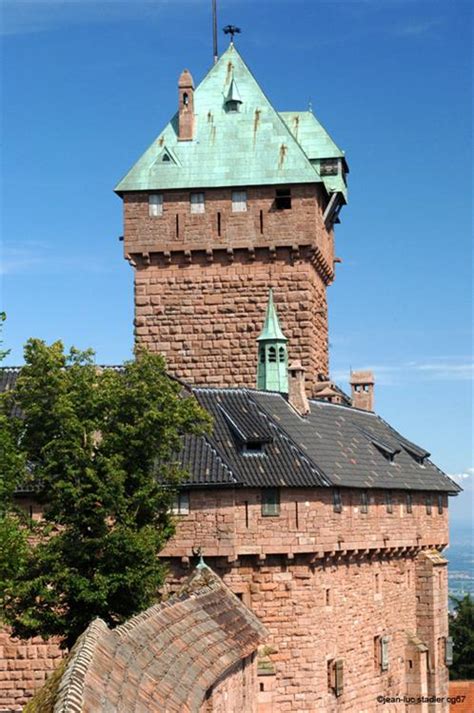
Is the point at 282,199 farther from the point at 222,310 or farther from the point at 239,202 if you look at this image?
the point at 222,310

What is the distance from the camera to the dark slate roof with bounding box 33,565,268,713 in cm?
1582

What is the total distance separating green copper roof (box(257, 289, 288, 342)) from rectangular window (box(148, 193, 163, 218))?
5.34 metres

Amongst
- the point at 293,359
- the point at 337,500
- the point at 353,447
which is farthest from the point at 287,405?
the point at 293,359

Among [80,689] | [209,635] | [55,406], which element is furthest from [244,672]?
[80,689]

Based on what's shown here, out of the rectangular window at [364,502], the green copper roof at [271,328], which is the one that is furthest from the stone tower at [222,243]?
the rectangular window at [364,502]

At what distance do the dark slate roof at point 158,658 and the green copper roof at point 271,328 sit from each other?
17.8 meters

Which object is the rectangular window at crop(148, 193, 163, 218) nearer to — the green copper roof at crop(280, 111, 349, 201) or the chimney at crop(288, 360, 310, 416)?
the green copper roof at crop(280, 111, 349, 201)

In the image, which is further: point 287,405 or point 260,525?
point 287,405

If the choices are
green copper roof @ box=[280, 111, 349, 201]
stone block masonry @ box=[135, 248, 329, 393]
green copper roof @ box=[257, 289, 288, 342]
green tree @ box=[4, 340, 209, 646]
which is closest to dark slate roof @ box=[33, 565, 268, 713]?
green tree @ box=[4, 340, 209, 646]

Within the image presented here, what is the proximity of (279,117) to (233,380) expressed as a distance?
9.48 meters

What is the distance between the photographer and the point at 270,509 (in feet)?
133

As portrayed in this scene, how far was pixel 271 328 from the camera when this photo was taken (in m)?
50.7

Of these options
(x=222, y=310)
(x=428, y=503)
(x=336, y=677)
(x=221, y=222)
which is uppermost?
(x=221, y=222)

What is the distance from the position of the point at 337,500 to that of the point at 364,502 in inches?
119
